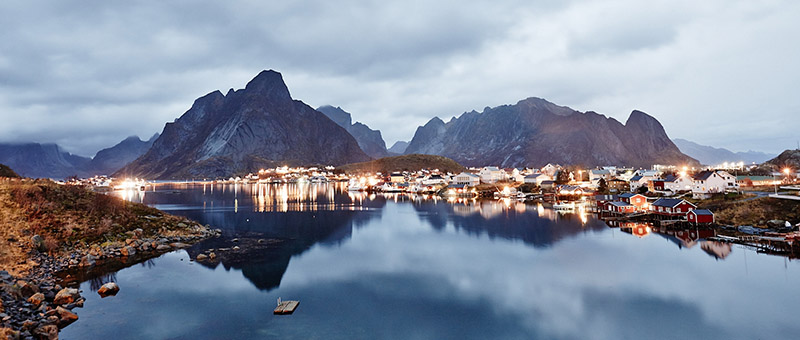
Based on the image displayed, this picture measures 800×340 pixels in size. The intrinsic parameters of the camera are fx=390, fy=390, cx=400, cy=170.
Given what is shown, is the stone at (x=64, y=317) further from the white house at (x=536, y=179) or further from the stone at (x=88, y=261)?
the white house at (x=536, y=179)

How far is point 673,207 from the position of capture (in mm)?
41719

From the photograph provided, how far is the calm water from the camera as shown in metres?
15.9

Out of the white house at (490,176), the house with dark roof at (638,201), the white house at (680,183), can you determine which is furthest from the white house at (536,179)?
the house with dark roof at (638,201)

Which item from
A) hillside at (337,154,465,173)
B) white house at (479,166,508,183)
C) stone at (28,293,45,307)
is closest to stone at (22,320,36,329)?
stone at (28,293,45,307)

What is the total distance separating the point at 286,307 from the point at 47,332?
327 inches

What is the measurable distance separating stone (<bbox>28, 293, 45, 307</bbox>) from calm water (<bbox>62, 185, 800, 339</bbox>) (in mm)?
1432

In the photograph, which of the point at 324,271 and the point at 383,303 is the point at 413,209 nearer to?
the point at 324,271

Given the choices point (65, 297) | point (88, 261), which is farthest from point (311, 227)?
point (65, 297)

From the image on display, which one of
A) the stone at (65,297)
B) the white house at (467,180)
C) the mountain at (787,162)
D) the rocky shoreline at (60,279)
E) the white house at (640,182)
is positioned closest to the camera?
the rocky shoreline at (60,279)

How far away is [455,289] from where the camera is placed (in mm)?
21391

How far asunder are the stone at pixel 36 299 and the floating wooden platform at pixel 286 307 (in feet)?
31.1

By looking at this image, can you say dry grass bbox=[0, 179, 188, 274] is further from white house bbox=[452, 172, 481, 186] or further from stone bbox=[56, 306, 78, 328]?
white house bbox=[452, 172, 481, 186]

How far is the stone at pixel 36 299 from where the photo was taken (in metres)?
16.0

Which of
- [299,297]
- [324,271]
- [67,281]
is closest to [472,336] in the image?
[299,297]
